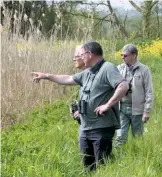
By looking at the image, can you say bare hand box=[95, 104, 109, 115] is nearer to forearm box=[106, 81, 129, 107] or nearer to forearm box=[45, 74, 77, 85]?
forearm box=[106, 81, 129, 107]

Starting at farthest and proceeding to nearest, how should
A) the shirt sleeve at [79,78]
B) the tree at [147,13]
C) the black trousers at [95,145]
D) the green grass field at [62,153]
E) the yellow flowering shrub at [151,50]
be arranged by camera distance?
the tree at [147,13]
the yellow flowering shrub at [151,50]
the shirt sleeve at [79,78]
the black trousers at [95,145]
the green grass field at [62,153]

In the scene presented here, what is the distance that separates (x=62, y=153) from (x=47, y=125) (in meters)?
2.14

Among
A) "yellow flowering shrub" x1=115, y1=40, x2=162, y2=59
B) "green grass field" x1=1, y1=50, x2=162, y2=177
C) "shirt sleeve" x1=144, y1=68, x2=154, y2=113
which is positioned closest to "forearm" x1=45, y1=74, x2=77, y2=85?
"green grass field" x1=1, y1=50, x2=162, y2=177

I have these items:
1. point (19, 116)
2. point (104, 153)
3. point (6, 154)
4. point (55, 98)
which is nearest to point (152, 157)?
point (104, 153)

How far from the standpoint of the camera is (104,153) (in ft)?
16.4

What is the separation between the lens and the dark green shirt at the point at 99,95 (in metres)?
4.86

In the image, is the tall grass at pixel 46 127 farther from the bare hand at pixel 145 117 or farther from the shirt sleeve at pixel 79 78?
the shirt sleeve at pixel 79 78

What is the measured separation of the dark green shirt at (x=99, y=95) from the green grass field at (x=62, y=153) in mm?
445

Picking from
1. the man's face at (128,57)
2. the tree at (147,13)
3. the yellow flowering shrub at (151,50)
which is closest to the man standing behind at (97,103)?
the man's face at (128,57)

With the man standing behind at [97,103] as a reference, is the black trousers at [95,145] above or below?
below

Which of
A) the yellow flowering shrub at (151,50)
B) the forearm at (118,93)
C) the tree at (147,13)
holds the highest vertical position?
the tree at (147,13)

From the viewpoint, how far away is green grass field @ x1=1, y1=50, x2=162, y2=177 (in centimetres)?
464

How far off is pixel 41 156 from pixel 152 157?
1.24 m

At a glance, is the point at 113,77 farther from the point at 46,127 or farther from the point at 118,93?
the point at 46,127
